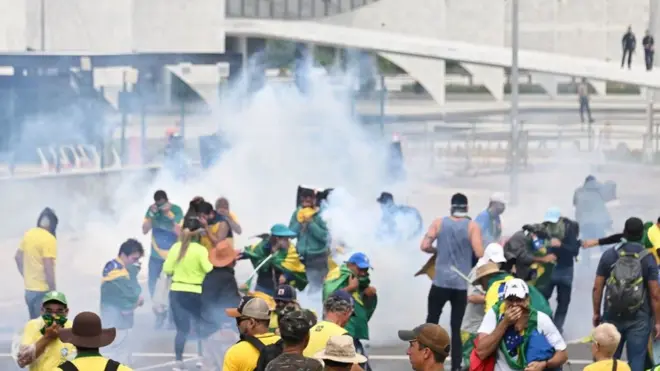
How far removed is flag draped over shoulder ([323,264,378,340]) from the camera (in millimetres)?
10672

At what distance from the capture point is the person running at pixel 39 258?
12500 mm

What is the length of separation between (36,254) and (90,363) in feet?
18.6

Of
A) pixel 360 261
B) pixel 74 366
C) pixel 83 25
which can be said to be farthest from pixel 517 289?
pixel 83 25

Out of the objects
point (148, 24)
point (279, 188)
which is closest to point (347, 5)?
point (148, 24)

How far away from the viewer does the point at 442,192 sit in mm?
30078

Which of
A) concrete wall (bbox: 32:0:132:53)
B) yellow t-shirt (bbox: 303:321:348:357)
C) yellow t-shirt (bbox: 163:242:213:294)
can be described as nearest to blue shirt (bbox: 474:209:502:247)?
yellow t-shirt (bbox: 163:242:213:294)

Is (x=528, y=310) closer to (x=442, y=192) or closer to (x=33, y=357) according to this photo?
(x=33, y=357)

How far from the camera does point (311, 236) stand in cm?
1388

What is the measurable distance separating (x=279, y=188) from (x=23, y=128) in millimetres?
7280

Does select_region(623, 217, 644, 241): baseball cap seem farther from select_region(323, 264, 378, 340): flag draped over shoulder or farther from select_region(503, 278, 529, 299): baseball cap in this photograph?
select_region(503, 278, 529, 299): baseball cap

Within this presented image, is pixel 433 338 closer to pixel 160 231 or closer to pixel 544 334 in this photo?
pixel 544 334

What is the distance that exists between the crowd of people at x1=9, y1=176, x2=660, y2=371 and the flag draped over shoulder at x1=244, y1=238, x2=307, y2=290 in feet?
0.03

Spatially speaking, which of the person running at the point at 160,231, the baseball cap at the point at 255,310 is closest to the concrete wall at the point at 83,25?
the person running at the point at 160,231

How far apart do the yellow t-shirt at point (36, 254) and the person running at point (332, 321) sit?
12.8ft
